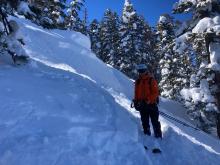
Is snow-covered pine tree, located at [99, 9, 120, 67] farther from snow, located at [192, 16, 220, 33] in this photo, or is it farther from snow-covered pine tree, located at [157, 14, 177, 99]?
snow, located at [192, 16, 220, 33]

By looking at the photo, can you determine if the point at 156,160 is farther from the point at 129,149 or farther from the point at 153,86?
the point at 153,86

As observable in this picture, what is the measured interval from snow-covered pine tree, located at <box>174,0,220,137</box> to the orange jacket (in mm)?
9653

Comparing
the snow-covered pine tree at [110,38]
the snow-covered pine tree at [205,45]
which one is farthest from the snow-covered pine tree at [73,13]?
the snow-covered pine tree at [205,45]

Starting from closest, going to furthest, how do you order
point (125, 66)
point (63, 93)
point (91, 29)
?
point (63, 93), point (125, 66), point (91, 29)

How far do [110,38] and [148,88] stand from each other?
45584 mm

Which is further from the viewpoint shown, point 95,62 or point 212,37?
point 95,62

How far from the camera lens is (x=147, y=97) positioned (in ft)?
35.8

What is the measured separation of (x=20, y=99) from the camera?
35.5 ft

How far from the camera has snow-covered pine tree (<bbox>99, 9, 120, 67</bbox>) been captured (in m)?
52.6

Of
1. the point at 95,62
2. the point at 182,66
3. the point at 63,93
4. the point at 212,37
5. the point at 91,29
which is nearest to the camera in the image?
the point at 63,93

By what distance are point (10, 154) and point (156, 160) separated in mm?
3656

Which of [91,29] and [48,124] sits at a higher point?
[91,29]

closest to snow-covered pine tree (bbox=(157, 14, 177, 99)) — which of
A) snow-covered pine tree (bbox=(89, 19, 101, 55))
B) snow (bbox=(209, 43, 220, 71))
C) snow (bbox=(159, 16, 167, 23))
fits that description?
snow (bbox=(159, 16, 167, 23))

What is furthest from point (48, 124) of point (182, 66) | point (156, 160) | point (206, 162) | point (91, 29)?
point (91, 29)
